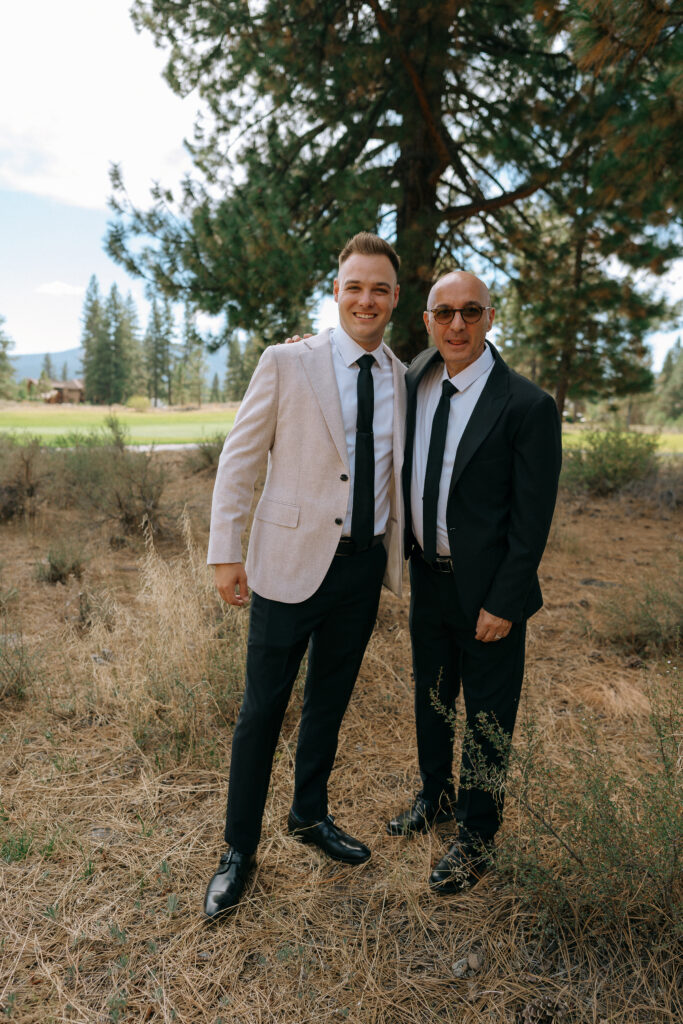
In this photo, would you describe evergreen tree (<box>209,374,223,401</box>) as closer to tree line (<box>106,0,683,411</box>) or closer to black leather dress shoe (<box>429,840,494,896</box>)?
tree line (<box>106,0,683,411</box>)

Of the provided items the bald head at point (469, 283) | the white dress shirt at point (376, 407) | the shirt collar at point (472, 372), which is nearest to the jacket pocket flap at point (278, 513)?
the white dress shirt at point (376, 407)

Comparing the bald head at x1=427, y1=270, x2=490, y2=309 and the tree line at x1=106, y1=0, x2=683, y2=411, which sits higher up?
the tree line at x1=106, y1=0, x2=683, y2=411

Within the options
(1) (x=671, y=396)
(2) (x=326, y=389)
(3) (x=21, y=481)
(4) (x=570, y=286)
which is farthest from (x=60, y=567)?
(1) (x=671, y=396)

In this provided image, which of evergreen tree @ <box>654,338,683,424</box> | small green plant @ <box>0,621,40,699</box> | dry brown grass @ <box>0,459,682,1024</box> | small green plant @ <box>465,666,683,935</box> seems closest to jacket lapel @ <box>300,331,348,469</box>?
small green plant @ <box>465,666,683,935</box>

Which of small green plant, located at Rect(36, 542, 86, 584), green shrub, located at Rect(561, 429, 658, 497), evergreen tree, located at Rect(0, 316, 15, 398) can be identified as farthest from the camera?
evergreen tree, located at Rect(0, 316, 15, 398)

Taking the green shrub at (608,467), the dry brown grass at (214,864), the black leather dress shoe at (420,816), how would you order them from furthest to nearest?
the green shrub at (608,467), the black leather dress shoe at (420,816), the dry brown grass at (214,864)

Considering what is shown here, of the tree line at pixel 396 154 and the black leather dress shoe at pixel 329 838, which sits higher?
the tree line at pixel 396 154

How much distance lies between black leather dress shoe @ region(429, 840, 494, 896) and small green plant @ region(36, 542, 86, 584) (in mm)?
4077

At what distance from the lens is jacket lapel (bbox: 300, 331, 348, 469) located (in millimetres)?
2246

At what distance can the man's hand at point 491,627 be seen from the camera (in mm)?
2275

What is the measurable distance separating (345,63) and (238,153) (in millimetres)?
1465

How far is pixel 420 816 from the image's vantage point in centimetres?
273

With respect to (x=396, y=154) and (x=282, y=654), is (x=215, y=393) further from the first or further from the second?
(x=282, y=654)

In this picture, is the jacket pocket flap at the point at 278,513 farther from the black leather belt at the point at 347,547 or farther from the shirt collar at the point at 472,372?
the shirt collar at the point at 472,372
